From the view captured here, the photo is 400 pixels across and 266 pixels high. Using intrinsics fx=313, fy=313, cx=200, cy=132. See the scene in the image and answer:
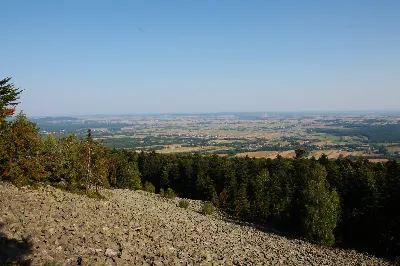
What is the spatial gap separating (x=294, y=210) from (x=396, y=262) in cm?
1706

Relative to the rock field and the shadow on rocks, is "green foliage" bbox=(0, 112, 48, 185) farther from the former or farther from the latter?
the shadow on rocks

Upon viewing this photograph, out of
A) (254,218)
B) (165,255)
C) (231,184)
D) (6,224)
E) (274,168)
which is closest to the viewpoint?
(6,224)

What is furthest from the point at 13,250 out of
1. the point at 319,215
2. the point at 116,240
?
the point at 319,215

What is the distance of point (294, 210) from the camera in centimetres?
4944

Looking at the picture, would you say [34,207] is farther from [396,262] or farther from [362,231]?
[362,231]

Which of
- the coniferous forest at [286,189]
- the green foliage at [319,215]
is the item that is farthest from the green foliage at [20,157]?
the green foliage at [319,215]

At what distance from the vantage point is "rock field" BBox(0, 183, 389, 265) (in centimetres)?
A: 1717

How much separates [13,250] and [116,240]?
22.4 feet

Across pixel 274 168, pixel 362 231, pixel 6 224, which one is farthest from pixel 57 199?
pixel 274 168

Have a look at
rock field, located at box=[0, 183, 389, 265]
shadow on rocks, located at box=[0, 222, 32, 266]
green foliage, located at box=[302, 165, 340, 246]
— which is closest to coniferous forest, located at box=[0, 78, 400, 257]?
green foliage, located at box=[302, 165, 340, 246]

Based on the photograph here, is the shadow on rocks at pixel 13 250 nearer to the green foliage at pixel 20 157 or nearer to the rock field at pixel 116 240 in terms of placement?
the rock field at pixel 116 240

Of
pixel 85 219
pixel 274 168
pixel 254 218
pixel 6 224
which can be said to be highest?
pixel 6 224

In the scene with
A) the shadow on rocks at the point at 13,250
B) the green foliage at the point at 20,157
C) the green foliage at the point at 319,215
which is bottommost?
the green foliage at the point at 319,215

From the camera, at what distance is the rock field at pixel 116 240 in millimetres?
17170
